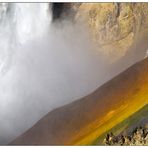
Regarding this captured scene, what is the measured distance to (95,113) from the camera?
671cm

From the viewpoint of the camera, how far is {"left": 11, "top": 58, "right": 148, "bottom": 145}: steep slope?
21.9 ft

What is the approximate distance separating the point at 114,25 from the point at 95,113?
0.95 metres

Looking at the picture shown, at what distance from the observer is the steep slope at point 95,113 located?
6.66m

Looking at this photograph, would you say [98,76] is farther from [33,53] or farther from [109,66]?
[33,53]

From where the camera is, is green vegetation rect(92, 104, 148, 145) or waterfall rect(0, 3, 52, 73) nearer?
green vegetation rect(92, 104, 148, 145)

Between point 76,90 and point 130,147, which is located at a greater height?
point 76,90

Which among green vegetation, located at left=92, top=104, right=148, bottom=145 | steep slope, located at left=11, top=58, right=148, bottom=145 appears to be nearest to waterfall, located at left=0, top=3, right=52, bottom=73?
steep slope, located at left=11, top=58, right=148, bottom=145

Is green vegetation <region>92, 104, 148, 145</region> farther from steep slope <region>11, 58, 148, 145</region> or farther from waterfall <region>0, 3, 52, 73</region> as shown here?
waterfall <region>0, 3, 52, 73</region>

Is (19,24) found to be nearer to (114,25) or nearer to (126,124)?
(114,25)

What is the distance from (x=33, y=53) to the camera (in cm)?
681

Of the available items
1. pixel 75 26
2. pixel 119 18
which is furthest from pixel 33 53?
pixel 119 18

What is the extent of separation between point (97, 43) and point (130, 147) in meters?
1.14

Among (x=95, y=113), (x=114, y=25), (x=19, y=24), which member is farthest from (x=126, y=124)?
(x=19, y=24)

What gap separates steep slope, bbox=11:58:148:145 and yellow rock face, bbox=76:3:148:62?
28 cm
